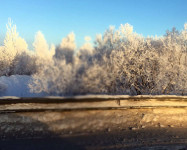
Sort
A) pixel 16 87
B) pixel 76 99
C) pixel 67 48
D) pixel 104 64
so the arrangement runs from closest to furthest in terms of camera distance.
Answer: pixel 76 99
pixel 67 48
pixel 104 64
pixel 16 87

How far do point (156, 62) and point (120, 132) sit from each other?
148 inches

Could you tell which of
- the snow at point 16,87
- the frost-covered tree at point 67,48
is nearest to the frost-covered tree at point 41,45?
the frost-covered tree at point 67,48

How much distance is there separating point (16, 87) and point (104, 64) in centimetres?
224

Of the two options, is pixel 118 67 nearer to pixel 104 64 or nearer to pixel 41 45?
pixel 104 64

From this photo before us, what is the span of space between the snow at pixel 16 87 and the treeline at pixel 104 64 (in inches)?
7.2

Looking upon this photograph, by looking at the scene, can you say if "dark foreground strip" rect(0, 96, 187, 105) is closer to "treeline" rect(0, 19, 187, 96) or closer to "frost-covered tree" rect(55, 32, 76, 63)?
"treeline" rect(0, 19, 187, 96)

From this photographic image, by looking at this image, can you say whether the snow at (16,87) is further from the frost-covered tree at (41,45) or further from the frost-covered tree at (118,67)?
the frost-covered tree at (41,45)

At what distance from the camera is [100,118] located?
13.3 ft

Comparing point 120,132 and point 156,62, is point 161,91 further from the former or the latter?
point 120,132

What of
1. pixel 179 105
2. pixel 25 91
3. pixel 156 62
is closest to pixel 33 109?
pixel 25 91

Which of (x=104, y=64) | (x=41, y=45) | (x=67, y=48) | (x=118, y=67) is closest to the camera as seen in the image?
(x=67, y=48)

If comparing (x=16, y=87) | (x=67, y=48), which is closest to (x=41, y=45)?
(x=67, y=48)

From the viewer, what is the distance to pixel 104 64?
176 inches

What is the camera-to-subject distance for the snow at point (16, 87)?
428cm
